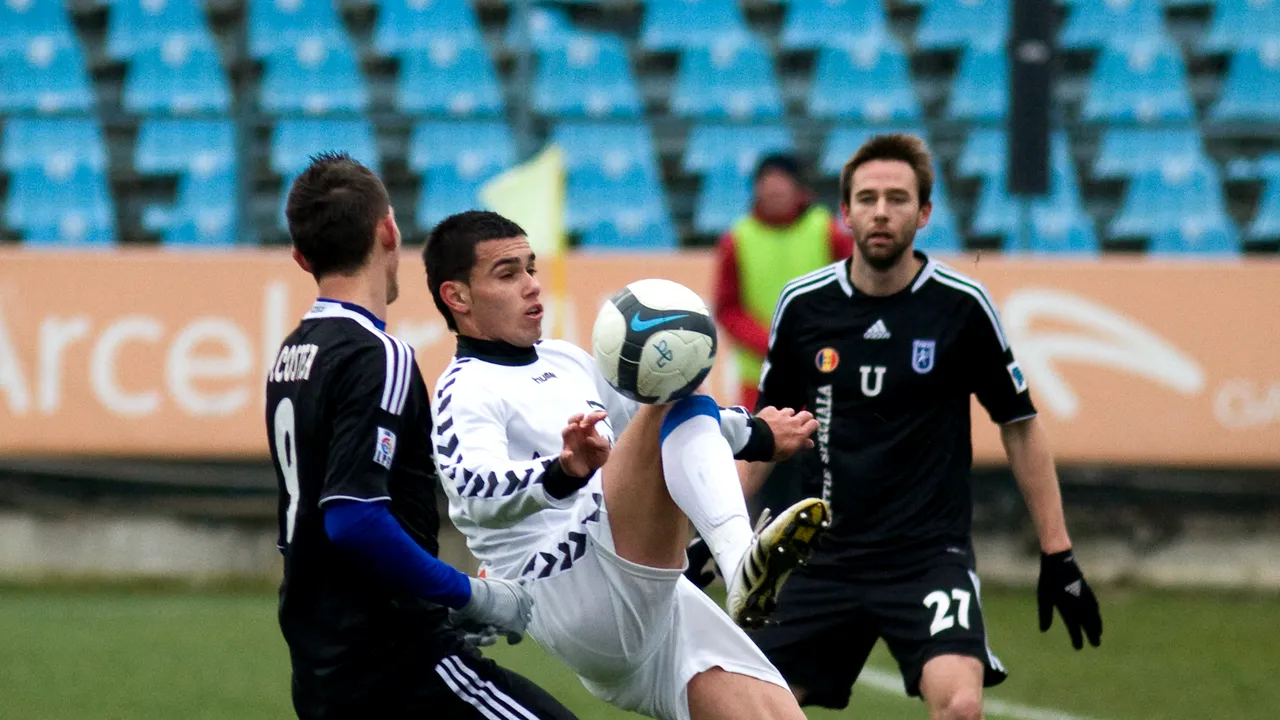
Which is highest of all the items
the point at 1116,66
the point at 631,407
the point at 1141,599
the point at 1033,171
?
the point at 1116,66

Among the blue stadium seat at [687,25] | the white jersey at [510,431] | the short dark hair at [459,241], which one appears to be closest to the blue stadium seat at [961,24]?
the blue stadium seat at [687,25]

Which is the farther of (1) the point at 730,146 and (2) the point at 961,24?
(2) the point at 961,24

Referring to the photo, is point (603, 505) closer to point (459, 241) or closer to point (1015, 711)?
point (459, 241)

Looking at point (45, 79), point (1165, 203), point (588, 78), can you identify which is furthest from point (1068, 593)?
point (45, 79)

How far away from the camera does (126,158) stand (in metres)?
12.3

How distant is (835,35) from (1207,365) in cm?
379

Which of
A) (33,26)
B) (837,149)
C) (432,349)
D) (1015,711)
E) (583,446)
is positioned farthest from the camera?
(33,26)

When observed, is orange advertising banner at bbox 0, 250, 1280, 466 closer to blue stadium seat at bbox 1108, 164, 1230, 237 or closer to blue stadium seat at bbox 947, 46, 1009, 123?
blue stadium seat at bbox 1108, 164, 1230, 237

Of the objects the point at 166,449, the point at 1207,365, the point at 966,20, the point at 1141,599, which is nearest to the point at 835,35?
the point at 966,20

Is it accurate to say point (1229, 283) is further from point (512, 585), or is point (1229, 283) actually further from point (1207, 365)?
point (512, 585)

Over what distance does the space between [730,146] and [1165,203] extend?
2.98 meters

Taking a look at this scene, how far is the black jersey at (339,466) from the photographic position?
366 cm

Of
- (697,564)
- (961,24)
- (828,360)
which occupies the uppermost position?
(961,24)

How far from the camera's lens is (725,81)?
1263 cm
